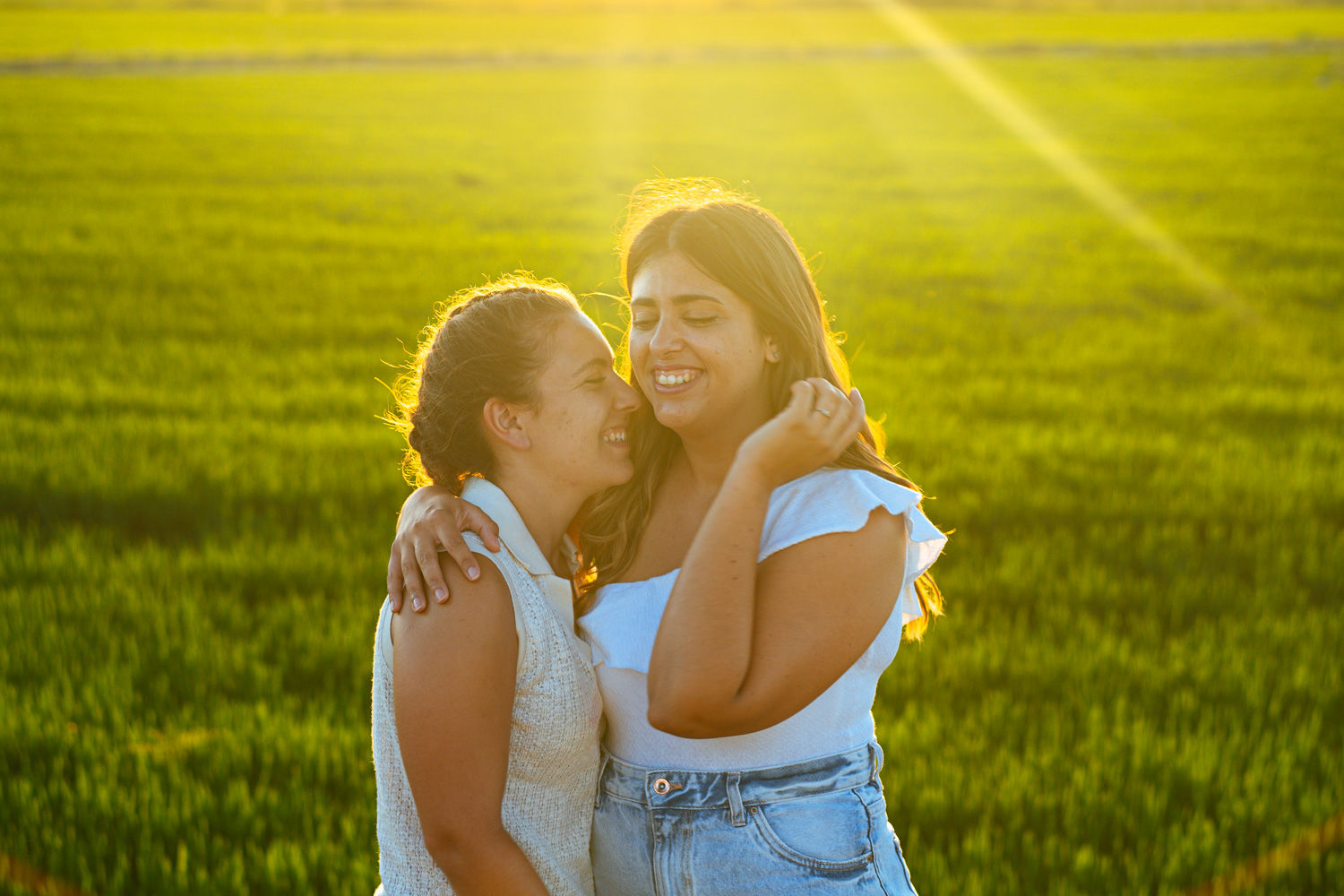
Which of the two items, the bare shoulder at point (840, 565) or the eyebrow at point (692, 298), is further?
the eyebrow at point (692, 298)

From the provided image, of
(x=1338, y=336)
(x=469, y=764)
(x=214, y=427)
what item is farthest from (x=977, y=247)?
(x=469, y=764)

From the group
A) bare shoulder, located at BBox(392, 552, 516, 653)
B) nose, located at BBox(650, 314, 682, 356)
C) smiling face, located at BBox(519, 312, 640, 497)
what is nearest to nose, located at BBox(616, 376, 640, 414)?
smiling face, located at BBox(519, 312, 640, 497)

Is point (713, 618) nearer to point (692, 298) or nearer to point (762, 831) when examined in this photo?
point (762, 831)

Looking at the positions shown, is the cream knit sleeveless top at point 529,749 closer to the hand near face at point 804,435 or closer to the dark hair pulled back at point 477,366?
the dark hair pulled back at point 477,366

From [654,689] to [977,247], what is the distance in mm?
13718

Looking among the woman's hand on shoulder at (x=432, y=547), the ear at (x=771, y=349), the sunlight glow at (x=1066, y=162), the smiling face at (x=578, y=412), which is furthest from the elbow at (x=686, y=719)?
the sunlight glow at (x=1066, y=162)

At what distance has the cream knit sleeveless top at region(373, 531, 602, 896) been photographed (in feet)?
7.20

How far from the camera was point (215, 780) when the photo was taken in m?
3.63

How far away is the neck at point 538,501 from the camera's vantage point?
2477 mm

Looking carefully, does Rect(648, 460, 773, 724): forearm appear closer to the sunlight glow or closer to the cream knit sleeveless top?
the cream knit sleeveless top

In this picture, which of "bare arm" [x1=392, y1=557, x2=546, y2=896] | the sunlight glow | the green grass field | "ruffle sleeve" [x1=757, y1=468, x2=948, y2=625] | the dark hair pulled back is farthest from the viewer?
the sunlight glow

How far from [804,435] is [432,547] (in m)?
0.74

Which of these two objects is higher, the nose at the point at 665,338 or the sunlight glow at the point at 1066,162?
the nose at the point at 665,338

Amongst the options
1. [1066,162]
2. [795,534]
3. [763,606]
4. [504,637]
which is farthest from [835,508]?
[1066,162]
